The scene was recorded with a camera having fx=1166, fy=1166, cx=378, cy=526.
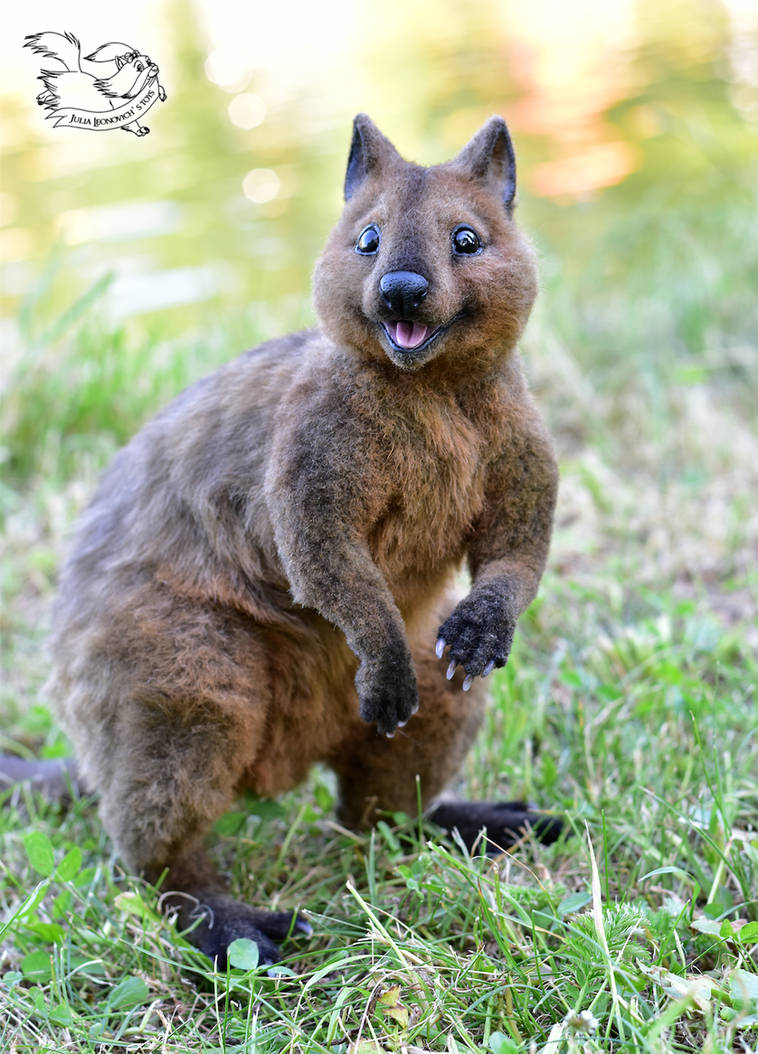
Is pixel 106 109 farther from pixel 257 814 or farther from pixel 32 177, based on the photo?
pixel 32 177

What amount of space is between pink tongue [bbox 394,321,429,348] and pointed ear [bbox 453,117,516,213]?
1.69ft

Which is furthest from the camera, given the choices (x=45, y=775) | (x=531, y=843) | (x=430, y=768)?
(x=45, y=775)

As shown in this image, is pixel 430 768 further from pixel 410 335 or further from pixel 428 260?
pixel 428 260

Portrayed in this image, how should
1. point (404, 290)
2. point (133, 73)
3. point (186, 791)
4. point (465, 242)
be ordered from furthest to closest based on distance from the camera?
1. point (133, 73)
2. point (186, 791)
3. point (465, 242)
4. point (404, 290)


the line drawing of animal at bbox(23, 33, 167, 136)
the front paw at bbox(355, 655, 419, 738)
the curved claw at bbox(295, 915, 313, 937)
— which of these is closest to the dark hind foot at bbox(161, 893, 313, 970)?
the curved claw at bbox(295, 915, 313, 937)

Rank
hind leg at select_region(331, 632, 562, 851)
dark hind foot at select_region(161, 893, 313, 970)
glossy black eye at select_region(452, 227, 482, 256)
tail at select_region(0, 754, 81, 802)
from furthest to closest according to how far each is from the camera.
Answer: tail at select_region(0, 754, 81, 802), hind leg at select_region(331, 632, 562, 851), dark hind foot at select_region(161, 893, 313, 970), glossy black eye at select_region(452, 227, 482, 256)

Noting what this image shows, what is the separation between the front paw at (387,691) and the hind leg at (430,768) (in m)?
0.47

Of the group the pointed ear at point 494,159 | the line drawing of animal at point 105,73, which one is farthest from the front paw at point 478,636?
the line drawing of animal at point 105,73

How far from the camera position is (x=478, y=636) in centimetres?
274

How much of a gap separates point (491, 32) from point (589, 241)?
707 cm

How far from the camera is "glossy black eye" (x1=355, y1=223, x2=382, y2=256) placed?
8.98ft

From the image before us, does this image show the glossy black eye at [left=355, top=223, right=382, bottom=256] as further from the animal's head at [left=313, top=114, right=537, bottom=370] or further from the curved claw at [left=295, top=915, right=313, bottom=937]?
the curved claw at [left=295, top=915, right=313, bottom=937]

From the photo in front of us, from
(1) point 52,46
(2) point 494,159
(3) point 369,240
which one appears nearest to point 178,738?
(3) point 369,240

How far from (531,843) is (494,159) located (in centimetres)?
186
